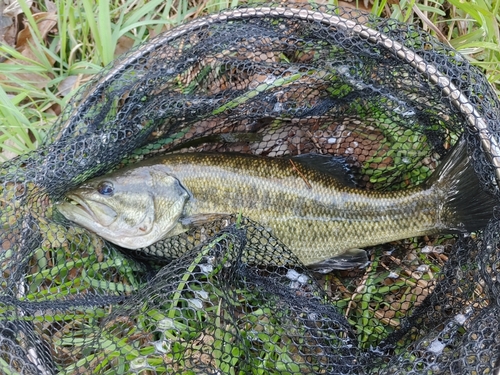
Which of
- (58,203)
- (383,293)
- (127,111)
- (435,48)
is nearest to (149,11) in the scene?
(127,111)

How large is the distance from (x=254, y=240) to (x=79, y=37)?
2.00 m

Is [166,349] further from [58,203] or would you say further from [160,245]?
[58,203]

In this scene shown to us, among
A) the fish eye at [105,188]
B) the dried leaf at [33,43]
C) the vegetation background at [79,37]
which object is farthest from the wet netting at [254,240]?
the dried leaf at [33,43]

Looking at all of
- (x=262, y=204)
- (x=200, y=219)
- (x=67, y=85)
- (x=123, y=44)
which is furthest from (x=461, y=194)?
(x=67, y=85)

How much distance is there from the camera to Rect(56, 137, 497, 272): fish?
2.74 metres

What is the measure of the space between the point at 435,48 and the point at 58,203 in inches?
88.4

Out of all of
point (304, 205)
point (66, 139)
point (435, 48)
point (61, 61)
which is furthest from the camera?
point (61, 61)

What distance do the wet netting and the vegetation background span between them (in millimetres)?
660

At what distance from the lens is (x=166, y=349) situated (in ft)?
8.19

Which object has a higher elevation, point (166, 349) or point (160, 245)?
point (160, 245)

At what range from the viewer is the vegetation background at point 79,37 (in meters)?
3.18

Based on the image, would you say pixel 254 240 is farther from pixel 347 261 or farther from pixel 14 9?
pixel 14 9

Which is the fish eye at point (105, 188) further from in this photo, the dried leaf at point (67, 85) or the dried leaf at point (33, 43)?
the dried leaf at point (33, 43)

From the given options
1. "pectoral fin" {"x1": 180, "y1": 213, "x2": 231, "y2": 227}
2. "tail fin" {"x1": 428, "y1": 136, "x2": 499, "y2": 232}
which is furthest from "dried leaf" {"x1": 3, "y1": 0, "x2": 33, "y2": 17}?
"tail fin" {"x1": 428, "y1": 136, "x2": 499, "y2": 232}
